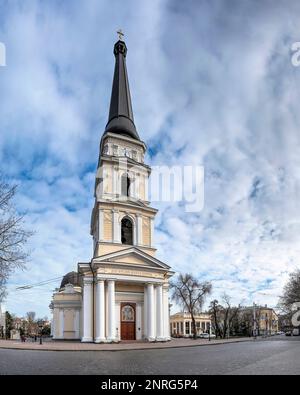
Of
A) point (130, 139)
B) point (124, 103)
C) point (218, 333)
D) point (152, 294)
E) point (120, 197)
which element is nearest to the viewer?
point (152, 294)

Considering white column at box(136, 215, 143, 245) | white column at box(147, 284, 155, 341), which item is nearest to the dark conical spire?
white column at box(136, 215, 143, 245)

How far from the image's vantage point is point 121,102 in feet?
153

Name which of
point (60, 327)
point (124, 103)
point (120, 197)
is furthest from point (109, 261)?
point (124, 103)

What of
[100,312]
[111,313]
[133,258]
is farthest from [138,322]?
[133,258]

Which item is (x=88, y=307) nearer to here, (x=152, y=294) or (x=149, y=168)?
(x=152, y=294)

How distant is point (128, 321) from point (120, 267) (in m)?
5.68

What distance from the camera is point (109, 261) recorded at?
114 feet

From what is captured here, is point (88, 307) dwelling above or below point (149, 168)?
below

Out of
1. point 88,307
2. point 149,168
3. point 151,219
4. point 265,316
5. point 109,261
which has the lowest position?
point 265,316

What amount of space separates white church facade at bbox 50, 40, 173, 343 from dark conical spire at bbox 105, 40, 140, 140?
17 centimetres

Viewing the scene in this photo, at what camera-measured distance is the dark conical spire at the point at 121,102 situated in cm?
4416

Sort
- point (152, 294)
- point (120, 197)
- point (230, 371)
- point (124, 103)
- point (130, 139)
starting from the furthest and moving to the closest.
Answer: point (124, 103)
point (130, 139)
point (120, 197)
point (152, 294)
point (230, 371)

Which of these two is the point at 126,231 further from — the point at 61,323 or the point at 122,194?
the point at 61,323

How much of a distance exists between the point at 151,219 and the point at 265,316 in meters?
108
